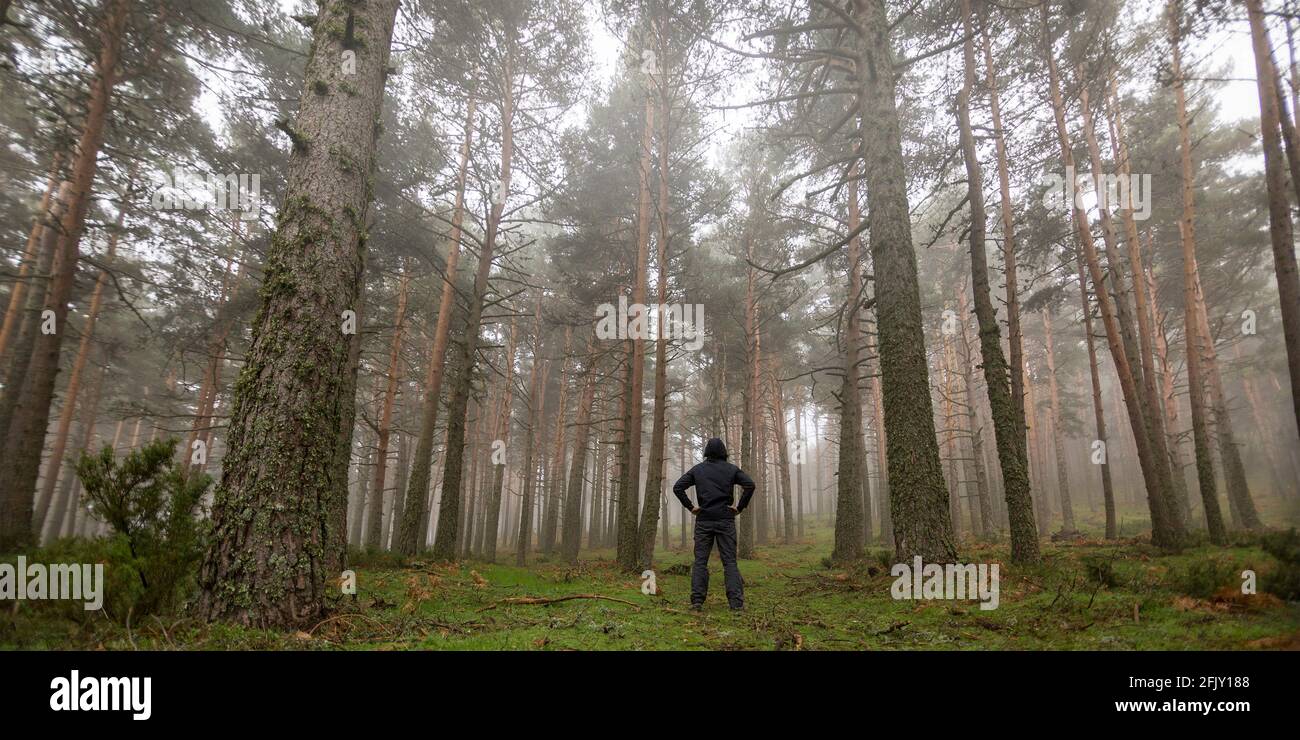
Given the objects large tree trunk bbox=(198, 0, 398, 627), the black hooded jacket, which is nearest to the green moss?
large tree trunk bbox=(198, 0, 398, 627)

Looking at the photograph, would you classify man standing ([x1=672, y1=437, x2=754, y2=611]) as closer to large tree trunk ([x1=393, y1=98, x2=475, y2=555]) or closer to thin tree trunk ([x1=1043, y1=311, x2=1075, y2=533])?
large tree trunk ([x1=393, y1=98, x2=475, y2=555])

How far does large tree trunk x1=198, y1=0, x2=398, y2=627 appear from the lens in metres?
3.91

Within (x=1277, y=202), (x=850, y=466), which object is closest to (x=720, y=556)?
(x=850, y=466)

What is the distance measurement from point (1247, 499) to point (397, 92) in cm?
2747

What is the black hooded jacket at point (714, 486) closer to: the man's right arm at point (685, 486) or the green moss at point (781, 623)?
the man's right arm at point (685, 486)

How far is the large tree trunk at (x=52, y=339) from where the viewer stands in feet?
28.0

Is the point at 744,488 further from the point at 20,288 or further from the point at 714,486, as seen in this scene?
the point at 20,288

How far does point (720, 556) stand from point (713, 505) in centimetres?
68

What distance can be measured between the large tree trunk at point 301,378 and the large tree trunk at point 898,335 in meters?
6.82

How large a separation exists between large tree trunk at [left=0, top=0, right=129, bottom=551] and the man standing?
1104 centimetres

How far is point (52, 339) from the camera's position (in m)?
8.92

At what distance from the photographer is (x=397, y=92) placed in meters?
13.9

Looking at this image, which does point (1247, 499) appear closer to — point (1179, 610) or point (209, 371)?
point (1179, 610)

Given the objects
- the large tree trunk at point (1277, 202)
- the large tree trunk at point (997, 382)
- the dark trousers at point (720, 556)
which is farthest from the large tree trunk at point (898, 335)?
the large tree trunk at point (1277, 202)
